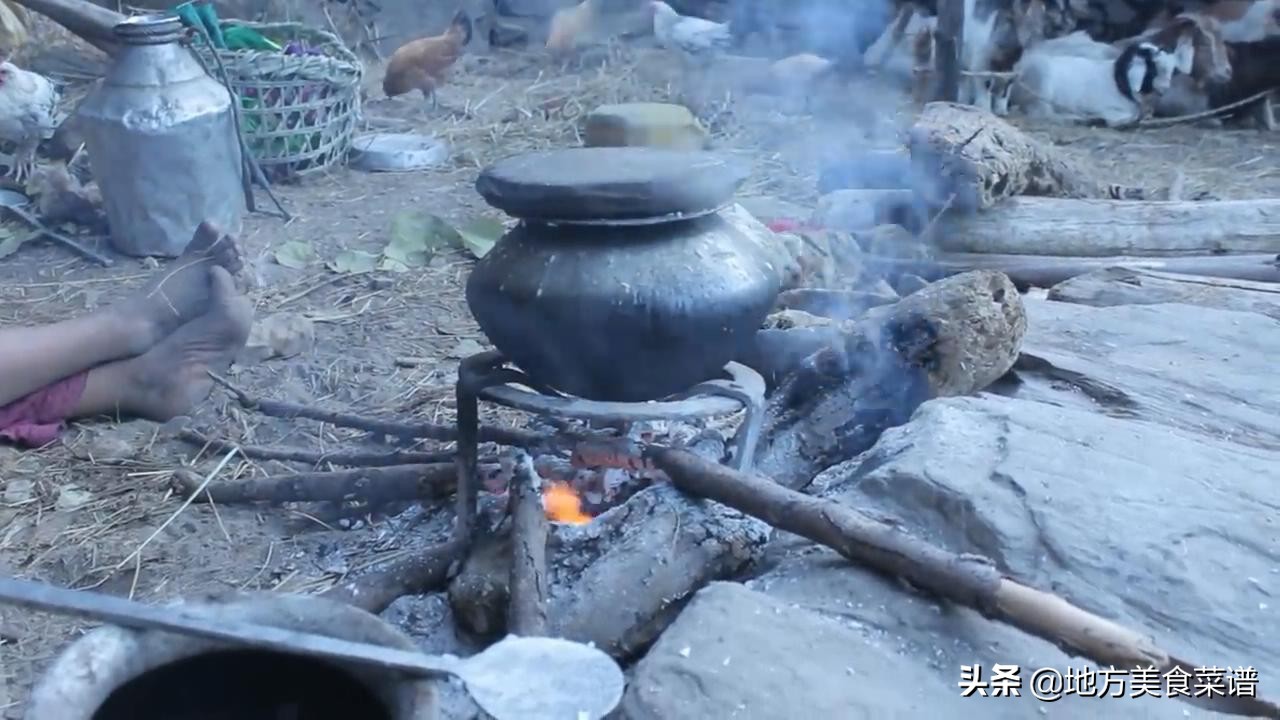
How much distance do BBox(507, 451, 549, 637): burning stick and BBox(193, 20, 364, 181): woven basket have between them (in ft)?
12.8

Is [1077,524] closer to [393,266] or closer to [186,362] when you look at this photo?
[186,362]

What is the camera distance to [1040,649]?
2049mm

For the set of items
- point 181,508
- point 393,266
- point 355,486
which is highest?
point 355,486

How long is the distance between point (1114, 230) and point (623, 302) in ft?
9.59

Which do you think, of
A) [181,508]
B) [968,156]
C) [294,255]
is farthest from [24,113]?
[968,156]

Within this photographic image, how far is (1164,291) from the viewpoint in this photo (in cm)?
385

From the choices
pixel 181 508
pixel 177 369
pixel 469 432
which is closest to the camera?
pixel 469 432

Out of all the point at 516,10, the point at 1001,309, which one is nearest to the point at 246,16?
the point at 516,10

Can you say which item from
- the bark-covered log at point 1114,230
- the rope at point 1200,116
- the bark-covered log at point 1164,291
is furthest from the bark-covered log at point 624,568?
the rope at point 1200,116

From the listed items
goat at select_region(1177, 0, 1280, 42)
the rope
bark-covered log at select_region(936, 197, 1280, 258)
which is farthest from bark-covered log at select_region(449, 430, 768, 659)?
goat at select_region(1177, 0, 1280, 42)

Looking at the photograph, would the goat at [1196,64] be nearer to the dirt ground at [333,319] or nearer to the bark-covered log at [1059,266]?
the dirt ground at [333,319]

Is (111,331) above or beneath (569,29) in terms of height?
above

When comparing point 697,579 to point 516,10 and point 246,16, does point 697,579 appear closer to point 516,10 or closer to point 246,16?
point 246,16

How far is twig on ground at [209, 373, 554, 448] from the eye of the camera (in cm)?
297
